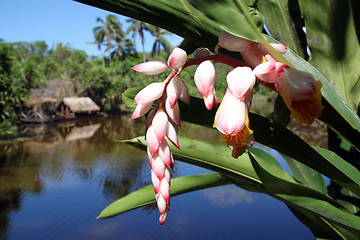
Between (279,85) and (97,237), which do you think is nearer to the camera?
(279,85)

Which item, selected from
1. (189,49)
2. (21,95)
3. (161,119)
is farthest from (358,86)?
(21,95)

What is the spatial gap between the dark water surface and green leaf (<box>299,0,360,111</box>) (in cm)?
173

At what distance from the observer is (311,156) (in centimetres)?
43

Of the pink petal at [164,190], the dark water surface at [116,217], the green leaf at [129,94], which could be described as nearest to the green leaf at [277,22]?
the green leaf at [129,94]

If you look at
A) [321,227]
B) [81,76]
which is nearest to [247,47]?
[321,227]

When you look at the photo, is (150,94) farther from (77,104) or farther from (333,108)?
(77,104)

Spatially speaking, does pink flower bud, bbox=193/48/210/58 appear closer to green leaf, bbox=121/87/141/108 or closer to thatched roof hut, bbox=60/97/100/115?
green leaf, bbox=121/87/141/108

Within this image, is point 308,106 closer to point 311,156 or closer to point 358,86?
point 311,156

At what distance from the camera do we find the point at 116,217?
106 inches

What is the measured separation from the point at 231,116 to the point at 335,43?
1.32 ft

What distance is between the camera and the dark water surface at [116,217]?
222 cm

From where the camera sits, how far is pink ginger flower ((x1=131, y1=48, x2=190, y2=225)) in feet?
0.93

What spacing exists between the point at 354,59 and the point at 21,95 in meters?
12.5

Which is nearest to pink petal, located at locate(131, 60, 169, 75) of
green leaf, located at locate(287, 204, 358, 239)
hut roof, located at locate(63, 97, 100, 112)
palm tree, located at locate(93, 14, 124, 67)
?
green leaf, located at locate(287, 204, 358, 239)
